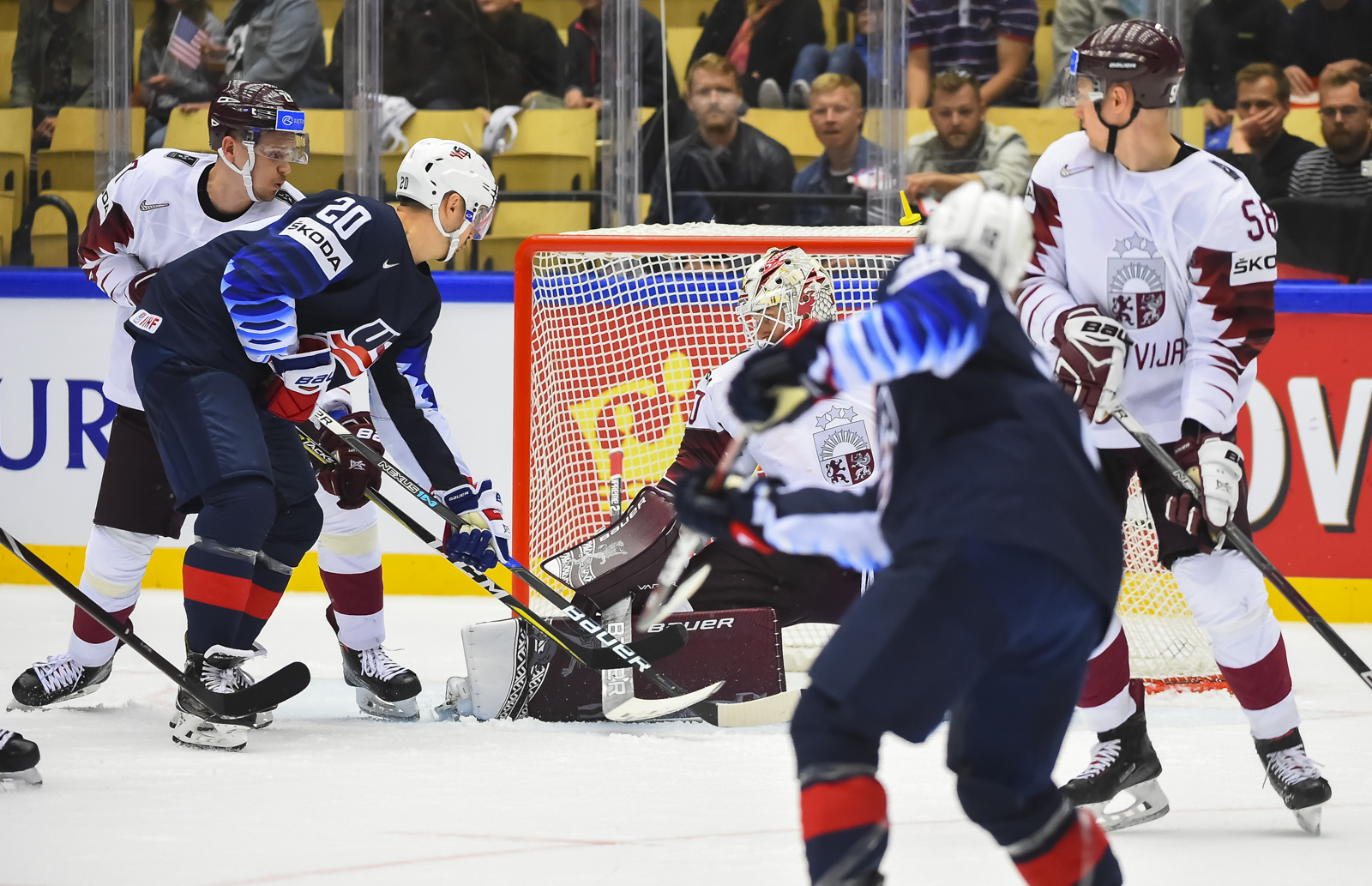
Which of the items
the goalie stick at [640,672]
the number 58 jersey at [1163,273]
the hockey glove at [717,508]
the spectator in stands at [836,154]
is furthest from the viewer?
the spectator in stands at [836,154]

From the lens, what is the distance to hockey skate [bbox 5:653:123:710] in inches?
125

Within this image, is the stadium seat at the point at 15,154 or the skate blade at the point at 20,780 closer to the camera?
the skate blade at the point at 20,780

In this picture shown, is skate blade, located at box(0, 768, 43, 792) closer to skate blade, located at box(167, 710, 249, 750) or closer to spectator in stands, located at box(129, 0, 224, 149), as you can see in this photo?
skate blade, located at box(167, 710, 249, 750)

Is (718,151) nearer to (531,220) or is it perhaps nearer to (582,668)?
(531,220)

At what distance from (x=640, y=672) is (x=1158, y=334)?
124 cm

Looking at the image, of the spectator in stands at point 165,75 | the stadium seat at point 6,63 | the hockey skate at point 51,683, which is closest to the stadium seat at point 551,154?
the spectator in stands at point 165,75

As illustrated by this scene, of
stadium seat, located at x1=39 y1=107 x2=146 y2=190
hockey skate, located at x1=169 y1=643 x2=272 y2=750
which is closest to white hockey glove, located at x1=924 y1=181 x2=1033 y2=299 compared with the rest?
hockey skate, located at x1=169 y1=643 x2=272 y2=750

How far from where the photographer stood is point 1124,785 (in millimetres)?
2516

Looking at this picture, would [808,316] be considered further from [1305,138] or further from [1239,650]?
[1305,138]

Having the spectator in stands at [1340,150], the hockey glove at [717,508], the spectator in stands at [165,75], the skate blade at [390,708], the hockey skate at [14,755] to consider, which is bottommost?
the skate blade at [390,708]

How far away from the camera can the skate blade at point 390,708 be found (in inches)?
129

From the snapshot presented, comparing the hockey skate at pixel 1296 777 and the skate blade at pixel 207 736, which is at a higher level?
the hockey skate at pixel 1296 777

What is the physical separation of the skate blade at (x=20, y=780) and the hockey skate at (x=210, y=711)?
13.0 inches

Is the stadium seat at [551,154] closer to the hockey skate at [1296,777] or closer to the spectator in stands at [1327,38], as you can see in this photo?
the spectator in stands at [1327,38]
